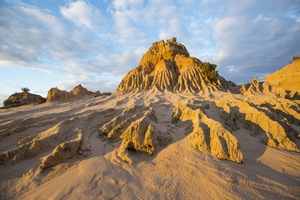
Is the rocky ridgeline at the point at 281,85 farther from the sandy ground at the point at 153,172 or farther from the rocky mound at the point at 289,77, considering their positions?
the sandy ground at the point at 153,172

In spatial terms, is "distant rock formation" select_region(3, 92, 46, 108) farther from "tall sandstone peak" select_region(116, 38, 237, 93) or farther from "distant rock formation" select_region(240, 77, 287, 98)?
"distant rock formation" select_region(240, 77, 287, 98)

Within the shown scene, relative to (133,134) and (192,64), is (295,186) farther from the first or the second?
(192,64)

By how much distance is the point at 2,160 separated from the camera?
5.07 meters

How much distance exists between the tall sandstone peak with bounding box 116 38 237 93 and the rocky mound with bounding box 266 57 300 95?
5.26m

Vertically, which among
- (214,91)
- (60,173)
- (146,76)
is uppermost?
(146,76)

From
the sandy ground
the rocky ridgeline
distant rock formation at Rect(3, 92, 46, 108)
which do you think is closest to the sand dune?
the sandy ground

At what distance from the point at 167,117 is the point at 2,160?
6.17m

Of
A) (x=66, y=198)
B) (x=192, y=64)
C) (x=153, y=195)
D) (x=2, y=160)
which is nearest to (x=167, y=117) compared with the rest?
(x=153, y=195)

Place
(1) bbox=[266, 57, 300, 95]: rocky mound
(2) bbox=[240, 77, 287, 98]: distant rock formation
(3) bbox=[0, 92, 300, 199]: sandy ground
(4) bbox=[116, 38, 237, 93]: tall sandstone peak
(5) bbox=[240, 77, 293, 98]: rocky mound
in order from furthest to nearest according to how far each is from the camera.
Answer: (4) bbox=[116, 38, 237, 93]: tall sandstone peak
(1) bbox=[266, 57, 300, 95]: rocky mound
(2) bbox=[240, 77, 287, 98]: distant rock formation
(5) bbox=[240, 77, 293, 98]: rocky mound
(3) bbox=[0, 92, 300, 199]: sandy ground

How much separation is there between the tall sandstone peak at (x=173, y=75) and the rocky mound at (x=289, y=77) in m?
5.26

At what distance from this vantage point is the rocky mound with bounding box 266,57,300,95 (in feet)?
63.7

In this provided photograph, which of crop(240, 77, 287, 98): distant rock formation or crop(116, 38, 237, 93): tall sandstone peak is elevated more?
crop(116, 38, 237, 93): tall sandstone peak

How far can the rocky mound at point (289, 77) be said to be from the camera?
1941 centimetres

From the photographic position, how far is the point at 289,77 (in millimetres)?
20531
